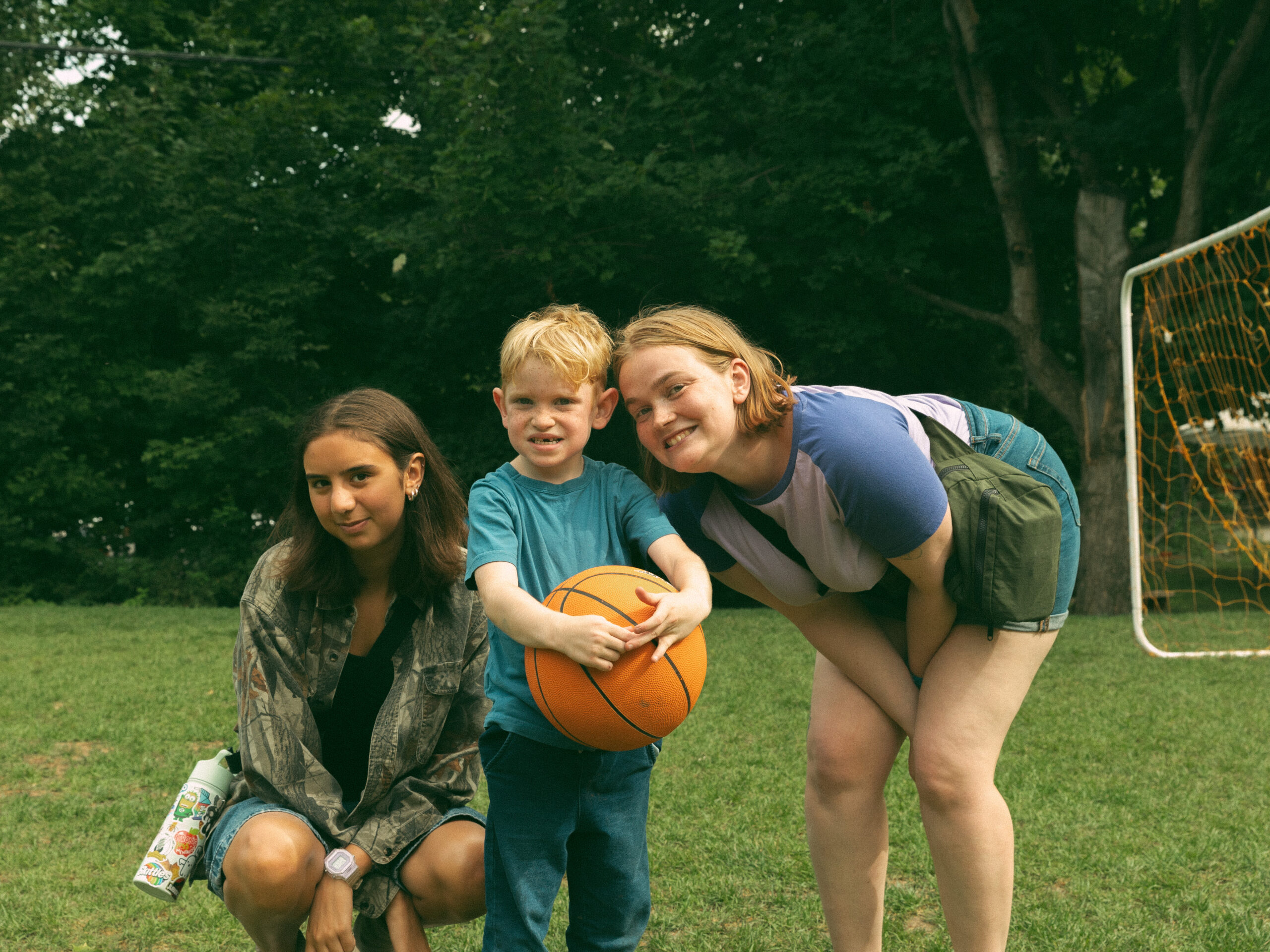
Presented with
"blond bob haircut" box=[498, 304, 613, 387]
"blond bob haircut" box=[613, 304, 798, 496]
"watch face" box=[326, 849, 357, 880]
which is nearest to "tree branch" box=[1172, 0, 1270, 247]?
"blond bob haircut" box=[613, 304, 798, 496]

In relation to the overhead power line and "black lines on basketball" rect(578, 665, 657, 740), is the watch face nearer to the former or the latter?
"black lines on basketball" rect(578, 665, 657, 740)

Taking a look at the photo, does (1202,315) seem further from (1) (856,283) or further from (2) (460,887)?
(2) (460,887)

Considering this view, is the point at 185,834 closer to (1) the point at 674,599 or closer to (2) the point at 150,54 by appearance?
(1) the point at 674,599

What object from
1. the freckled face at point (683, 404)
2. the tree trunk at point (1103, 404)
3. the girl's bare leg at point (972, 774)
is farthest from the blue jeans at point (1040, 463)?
the tree trunk at point (1103, 404)

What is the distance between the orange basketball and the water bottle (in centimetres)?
107

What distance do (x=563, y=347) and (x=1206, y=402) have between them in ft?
41.8

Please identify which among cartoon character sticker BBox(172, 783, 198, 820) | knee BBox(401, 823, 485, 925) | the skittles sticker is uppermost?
cartoon character sticker BBox(172, 783, 198, 820)

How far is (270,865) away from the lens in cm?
256

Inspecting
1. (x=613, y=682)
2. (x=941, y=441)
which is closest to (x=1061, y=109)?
(x=941, y=441)

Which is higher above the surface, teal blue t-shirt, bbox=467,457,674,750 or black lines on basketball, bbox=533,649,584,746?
teal blue t-shirt, bbox=467,457,674,750

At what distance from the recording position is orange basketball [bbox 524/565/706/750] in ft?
7.59

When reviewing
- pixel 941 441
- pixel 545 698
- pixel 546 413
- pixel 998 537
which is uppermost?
pixel 546 413

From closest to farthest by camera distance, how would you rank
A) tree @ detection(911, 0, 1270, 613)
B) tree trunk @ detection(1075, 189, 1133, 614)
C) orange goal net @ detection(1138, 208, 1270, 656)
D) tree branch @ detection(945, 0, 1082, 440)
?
orange goal net @ detection(1138, 208, 1270, 656), tree @ detection(911, 0, 1270, 613), tree trunk @ detection(1075, 189, 1133, 614), tree branch @ detection(945, 0, 1082, 440)

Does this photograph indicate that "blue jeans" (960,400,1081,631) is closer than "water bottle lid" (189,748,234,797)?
Yes
